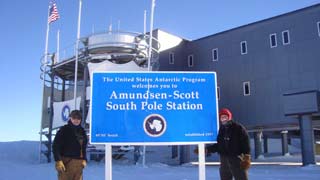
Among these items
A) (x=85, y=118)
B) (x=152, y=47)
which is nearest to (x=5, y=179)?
(x=85, y=118)

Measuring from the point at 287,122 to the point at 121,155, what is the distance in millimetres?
11712

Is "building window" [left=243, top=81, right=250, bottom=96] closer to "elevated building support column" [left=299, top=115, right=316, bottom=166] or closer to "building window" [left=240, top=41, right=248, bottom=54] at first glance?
"building window" [left=240, top=41, right=248, bottom=54]

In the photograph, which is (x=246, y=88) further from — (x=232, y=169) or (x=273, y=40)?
(x=232, y=169)

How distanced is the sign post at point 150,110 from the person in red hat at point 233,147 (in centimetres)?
48

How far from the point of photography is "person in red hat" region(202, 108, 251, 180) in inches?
324

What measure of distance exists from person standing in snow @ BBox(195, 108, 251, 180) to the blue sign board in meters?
0.49

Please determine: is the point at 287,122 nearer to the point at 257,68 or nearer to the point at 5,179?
the point at 257,68

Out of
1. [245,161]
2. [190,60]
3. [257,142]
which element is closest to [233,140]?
[245,161]

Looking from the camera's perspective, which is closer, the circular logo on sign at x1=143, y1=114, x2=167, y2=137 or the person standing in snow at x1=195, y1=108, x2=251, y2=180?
the circular logo on sign at x1=143, y1=114, x2=167, y2=137

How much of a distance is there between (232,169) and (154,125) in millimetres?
1712

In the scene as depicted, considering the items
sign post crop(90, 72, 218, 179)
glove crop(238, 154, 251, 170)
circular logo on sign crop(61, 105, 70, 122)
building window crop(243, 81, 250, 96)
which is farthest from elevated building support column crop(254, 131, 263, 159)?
sign post crop(90, 72, 218, 179)

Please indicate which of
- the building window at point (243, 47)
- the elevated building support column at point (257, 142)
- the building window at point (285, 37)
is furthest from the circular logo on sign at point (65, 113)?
the elevated building support column at point (257, 142)

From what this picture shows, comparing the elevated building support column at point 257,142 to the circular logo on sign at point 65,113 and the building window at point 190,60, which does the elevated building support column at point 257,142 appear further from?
the circular logo on sign at point 65,113

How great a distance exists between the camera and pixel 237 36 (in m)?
29.9
